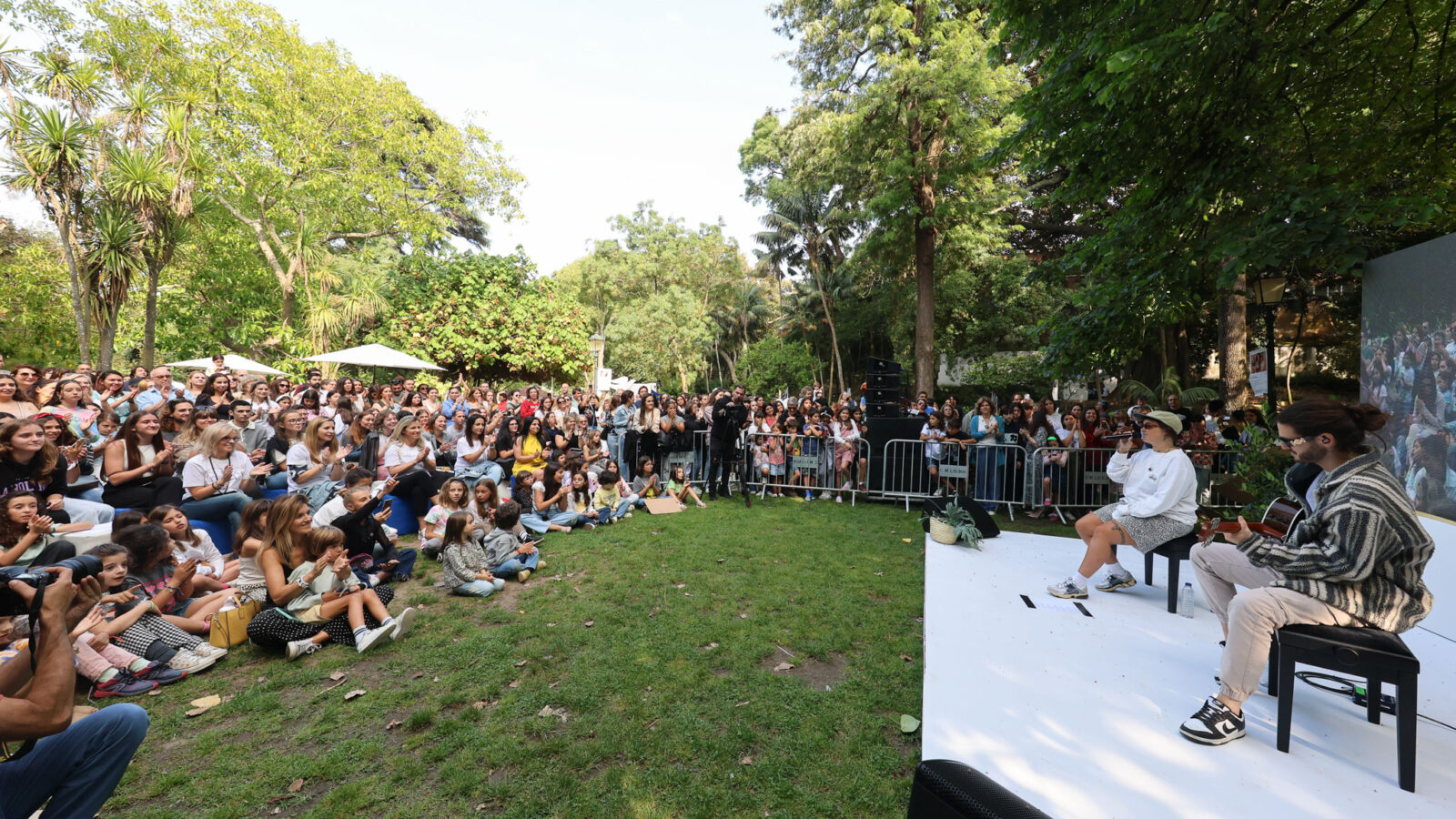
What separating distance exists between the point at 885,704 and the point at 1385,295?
5.73 meters

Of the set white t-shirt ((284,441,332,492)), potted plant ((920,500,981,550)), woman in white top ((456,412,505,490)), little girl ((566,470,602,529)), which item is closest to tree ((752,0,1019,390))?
potted plant ((920,500,981,550))

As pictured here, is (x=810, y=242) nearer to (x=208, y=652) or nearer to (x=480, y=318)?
(x=480, y=318)

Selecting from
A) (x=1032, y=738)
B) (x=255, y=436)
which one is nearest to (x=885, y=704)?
(x=1032, y=738)

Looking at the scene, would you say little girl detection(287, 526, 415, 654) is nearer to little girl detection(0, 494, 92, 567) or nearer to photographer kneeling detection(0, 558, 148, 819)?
little girl detection(0, 494, 92, 567)

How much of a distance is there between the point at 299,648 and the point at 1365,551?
603 centimetres

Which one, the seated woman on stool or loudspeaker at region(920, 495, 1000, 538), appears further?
loudspeaker at region(920, 495, 1000, 538)

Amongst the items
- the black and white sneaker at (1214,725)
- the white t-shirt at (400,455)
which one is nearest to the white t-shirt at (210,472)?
the white t-shirt at (400,455)

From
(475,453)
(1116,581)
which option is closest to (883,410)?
(1116,581)

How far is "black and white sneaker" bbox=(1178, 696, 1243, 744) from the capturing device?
2.86 meters

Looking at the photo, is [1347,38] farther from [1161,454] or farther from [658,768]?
[658,768]

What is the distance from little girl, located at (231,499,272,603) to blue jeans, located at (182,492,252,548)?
91 cm

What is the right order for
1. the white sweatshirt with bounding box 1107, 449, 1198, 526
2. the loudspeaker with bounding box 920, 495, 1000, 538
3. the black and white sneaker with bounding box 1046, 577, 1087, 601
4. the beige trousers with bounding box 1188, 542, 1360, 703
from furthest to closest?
the loudspeaker with bounding box 920, 495, 1000, 538
the black and white sneaker with bounding box 1046, 577, 1087, 601
the white sweatshirt with bounding box 1107, 449, 1198, 526
the beige trousers with bounding box 1188, 542, 1360, 703

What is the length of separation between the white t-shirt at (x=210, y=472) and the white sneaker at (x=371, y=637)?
258 centimetres

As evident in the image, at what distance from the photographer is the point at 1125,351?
722 centimetres
